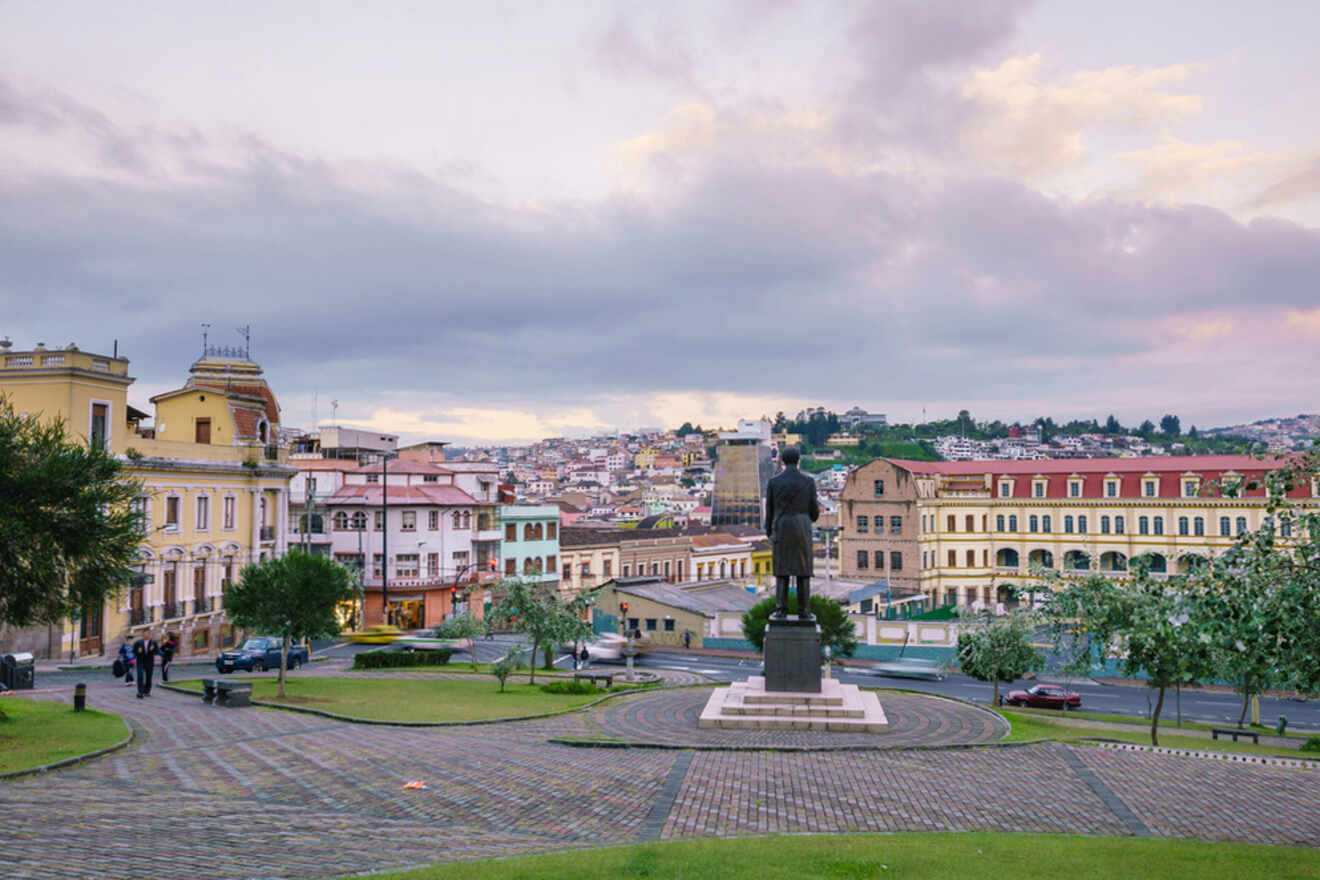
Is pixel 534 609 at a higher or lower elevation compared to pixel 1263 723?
higher

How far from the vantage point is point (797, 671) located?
23.8 meters

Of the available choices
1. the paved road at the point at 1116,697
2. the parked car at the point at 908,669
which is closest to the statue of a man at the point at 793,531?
the paved road at the point at 1116,697

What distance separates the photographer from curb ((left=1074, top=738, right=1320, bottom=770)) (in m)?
19.5

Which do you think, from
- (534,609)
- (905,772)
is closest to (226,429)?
(534,609)

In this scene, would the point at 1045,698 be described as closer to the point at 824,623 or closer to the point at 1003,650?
the point at 1003,650

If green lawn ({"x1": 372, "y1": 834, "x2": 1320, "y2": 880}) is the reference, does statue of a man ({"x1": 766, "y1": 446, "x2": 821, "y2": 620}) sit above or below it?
above

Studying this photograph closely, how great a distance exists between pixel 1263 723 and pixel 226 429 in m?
50.7

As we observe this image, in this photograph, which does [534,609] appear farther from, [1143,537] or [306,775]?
[1143,537]

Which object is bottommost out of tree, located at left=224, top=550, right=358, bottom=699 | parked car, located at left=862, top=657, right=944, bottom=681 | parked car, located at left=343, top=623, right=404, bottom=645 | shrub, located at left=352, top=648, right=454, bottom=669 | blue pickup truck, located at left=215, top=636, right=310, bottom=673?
parked car, located at left=862, top=657, right=944, bottom=681

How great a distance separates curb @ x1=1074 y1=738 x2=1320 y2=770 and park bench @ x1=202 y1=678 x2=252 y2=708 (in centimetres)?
2061

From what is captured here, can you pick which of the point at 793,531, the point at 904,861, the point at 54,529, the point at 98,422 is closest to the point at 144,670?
the point at 54,529

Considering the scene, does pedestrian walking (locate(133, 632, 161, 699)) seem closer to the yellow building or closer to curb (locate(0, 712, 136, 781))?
the yellow building

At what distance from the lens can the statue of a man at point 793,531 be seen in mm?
24406

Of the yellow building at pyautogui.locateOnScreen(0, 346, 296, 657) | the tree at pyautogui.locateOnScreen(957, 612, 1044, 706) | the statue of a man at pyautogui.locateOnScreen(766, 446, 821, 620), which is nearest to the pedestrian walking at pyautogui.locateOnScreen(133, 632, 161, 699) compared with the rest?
the yellow building at pyautogui.locateOnScreen(0, 346, 296, 657)
